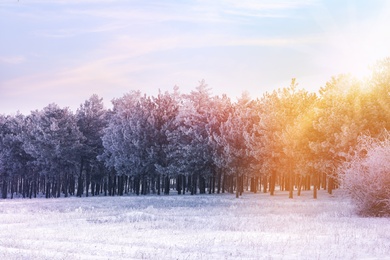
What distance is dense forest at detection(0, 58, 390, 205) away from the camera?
181 feet

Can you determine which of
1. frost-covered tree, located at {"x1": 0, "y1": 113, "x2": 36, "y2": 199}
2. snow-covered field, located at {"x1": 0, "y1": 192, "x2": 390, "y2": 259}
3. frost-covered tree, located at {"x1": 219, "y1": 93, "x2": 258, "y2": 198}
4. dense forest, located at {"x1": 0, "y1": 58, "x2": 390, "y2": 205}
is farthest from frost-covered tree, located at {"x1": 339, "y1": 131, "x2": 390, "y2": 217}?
frost-covered tree, located at {"x1": 0, "y1": 113, "x2": 36, "y2": 199}

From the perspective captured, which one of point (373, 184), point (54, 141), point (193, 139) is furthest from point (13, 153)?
point (373, 184)

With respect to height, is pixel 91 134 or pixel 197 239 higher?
pixel 91 134

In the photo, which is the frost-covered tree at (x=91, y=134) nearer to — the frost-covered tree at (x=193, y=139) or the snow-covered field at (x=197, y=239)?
the frost-covered tree at (x=193, y=139)

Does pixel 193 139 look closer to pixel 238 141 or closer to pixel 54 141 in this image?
pixel 238 141

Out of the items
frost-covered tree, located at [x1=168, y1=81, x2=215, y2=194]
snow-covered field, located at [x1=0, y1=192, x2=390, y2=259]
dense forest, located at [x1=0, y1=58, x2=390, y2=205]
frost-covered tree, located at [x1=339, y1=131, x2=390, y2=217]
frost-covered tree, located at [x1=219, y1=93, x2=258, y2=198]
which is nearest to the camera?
snow-covered field, located at [x1=0, y1=192, x2=390, y2=259]

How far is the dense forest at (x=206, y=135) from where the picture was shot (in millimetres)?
55156

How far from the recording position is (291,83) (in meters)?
63.8

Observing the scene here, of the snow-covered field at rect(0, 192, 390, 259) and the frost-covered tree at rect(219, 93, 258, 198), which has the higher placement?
the frost-covered tree at rect(219, 93, 258, 198)

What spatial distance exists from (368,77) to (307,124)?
8487mm

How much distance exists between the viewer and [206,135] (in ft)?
247

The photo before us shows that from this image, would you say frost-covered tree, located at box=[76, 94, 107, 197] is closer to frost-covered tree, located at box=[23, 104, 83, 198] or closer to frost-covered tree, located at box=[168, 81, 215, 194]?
frost-covered tree, located at box=[23, 104, 83, 198]

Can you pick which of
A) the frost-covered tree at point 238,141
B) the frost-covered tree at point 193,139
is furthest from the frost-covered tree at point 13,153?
the frost-covered tree at point 238,141

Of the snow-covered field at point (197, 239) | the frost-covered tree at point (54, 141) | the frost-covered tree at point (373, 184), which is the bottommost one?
the snow-covered field at point (197, 239)
